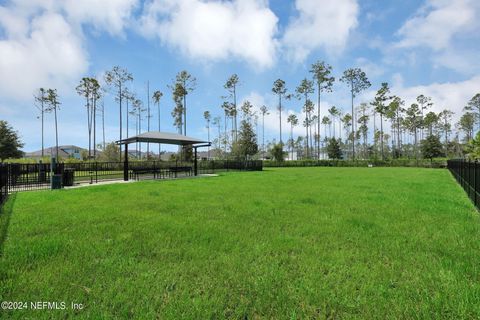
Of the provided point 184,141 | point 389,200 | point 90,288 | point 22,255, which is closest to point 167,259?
point 90,288

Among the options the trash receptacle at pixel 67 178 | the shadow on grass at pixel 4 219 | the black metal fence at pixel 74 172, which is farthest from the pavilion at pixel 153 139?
the shadow on grass at pixel 4 219

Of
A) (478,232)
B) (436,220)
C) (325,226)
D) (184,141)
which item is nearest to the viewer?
(478,232)

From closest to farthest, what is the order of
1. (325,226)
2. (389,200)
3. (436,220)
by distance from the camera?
1. (325,226)
2. (436,220)
3. (389,200)

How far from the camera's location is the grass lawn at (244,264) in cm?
256

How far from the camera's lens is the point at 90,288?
2.89 meters

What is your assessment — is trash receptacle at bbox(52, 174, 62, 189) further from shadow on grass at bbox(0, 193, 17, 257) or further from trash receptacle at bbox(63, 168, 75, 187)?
shadow on grass at bbox(0, 193, 17, 257)

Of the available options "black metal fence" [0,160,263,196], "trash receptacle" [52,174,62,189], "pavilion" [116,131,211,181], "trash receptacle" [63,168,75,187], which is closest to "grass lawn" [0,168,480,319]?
"black metal fence" [0,160,263,196]

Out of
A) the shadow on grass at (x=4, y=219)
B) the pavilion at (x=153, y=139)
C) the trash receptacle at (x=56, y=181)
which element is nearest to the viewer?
the shadow on grass at (x=4, y=219)

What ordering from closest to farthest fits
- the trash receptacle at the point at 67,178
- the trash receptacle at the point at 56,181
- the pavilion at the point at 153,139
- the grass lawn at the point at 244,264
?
1. the grass lawn at the point at 244,264
2. the trash receptacle at the point at 56,181
3. the trash receptacle at the point at 67,178
4. the pavilion at the point at 153,139

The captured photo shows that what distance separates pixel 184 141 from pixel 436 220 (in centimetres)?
1764

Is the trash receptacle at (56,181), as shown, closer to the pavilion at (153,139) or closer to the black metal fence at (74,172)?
the black metal fence at (74,172)

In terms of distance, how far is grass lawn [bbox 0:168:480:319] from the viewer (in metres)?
2.56

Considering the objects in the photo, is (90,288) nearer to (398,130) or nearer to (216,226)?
(216,226)

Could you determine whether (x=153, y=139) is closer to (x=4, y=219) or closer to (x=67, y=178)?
(x=67, y=178)
